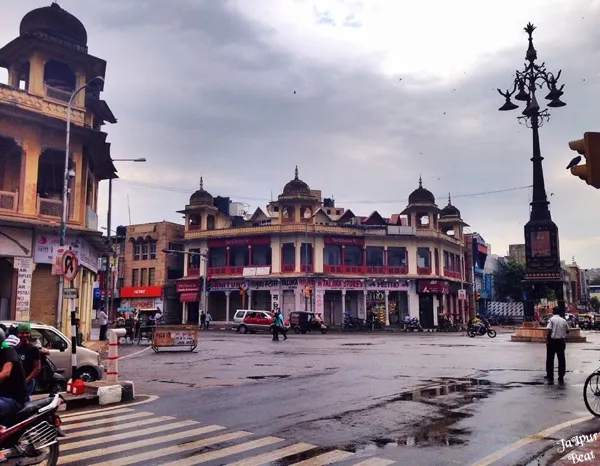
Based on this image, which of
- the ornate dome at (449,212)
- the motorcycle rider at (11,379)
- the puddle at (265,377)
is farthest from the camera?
the ornate dome at (449,212)

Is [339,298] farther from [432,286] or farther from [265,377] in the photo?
[265,377]

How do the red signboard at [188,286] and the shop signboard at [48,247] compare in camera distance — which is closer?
the shop signboard at [48,247]

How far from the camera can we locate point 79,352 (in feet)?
41.9

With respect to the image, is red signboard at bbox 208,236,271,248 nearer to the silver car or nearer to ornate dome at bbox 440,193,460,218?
ornate dome at bbox 440,193,460,218

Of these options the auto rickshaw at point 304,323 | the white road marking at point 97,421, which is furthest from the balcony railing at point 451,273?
the white road marking at point 97,421

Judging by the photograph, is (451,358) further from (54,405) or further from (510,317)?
(510,317)

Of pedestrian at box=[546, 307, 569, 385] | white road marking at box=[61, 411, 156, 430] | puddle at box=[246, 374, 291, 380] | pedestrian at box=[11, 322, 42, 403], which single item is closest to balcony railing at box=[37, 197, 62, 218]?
puddle at box=[246, 374, 291, 380]

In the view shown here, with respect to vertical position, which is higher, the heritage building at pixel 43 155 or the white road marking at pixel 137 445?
the heritage building at pixel 43 155

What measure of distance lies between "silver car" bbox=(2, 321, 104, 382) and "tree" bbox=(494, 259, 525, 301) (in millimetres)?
69206

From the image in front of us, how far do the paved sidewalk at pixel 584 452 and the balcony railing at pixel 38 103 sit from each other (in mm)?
20748

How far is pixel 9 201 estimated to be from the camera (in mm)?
20500

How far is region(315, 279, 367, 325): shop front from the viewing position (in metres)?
51.5

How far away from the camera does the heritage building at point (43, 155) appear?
2053 centimetres

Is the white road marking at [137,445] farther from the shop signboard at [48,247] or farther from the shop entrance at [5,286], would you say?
the shop entrance at [5,286]
